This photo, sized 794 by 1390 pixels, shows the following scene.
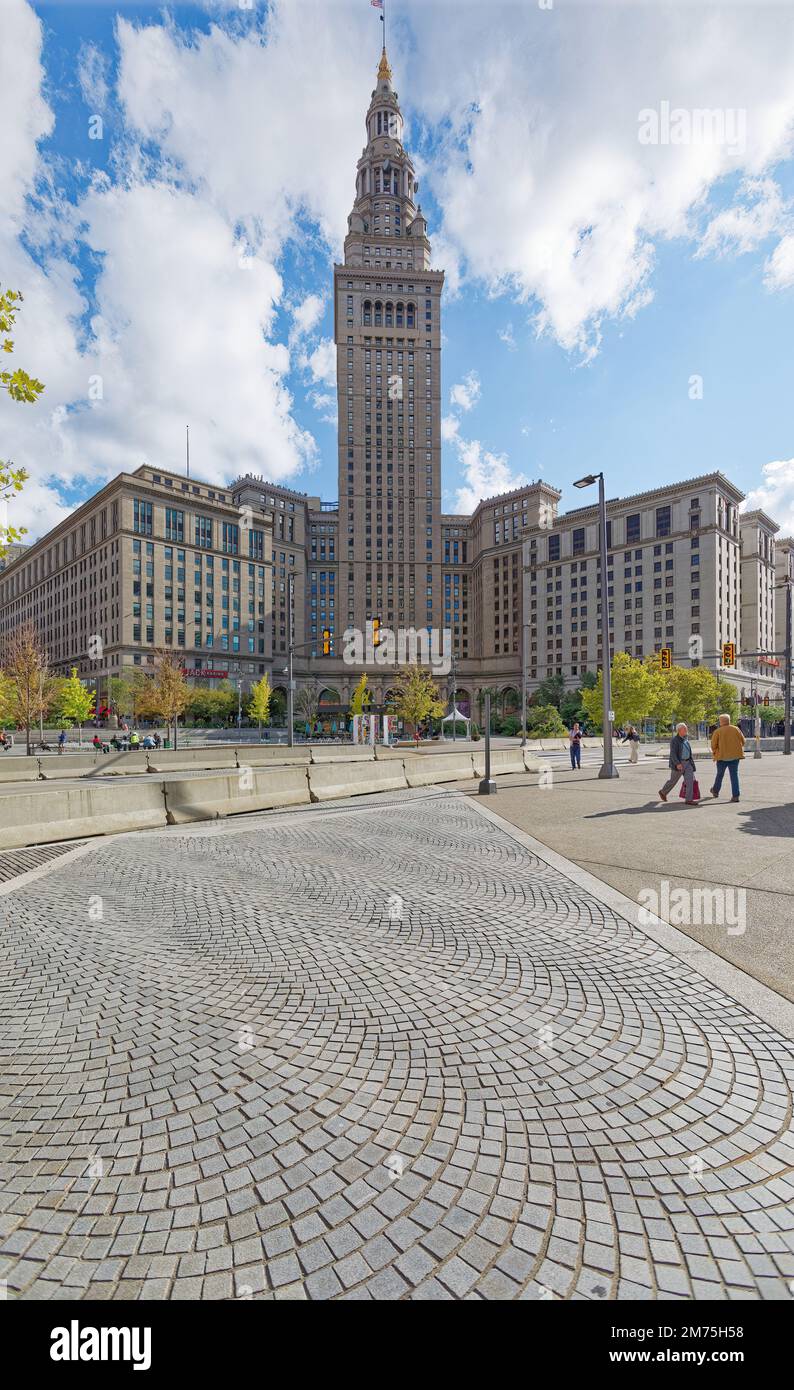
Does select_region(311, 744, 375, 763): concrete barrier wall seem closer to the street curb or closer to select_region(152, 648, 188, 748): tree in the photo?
the street curb

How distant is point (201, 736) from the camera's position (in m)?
59.8

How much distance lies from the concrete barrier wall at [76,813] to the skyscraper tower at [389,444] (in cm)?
10532

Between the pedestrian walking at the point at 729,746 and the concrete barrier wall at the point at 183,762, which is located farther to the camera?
the concrete barrier wall at the point at 183,762

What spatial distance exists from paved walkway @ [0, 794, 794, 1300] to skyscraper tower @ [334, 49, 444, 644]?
11168 centimetres

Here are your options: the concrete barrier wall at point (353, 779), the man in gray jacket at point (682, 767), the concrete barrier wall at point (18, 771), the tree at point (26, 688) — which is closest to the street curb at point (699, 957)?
the man in gray jacket at point (682, 767)

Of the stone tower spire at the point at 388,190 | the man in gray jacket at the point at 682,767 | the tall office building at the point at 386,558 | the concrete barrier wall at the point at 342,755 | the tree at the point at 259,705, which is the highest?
the stone tower spire at the point at 388,190

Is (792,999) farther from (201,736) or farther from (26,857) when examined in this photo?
(201,736)

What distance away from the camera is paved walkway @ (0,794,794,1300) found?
1896 millimetres

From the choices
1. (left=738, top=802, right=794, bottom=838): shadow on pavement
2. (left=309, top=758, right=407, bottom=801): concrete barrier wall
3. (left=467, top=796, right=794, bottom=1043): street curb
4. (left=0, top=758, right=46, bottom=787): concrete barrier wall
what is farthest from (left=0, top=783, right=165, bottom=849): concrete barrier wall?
(left=0, top=758, right=46, bottom=787): concrete barrier wall

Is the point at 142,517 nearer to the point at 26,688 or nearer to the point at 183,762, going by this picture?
the point at 26,688

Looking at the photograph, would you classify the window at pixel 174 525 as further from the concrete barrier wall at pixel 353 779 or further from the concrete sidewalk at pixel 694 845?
the concrete sidewalk at pixel 694 845

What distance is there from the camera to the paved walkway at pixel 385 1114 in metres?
1.90

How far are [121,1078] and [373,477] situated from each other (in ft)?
404

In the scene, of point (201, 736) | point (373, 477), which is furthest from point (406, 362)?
point (201, 736)
